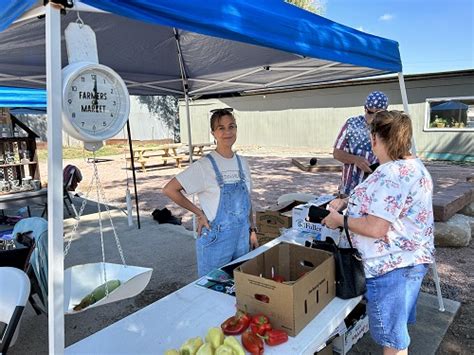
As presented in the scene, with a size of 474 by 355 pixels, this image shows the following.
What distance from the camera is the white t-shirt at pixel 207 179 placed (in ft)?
7.36

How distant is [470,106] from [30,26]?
45.8ft

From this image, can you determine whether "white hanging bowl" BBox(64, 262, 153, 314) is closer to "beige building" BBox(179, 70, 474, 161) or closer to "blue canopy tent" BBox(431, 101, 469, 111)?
"beige building" BBox(179, 70, 474, 161)

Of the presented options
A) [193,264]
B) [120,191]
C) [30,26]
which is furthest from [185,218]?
[30,26]

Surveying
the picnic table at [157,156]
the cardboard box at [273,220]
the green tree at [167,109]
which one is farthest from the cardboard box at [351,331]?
the green tree at [167,109]

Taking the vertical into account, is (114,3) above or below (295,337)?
above

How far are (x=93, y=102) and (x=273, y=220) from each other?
265 cm

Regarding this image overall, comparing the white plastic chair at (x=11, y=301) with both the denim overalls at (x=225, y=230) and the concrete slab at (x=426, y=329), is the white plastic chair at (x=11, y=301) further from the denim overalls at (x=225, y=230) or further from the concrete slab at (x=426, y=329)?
the concrete slab at (x=426, y=329)

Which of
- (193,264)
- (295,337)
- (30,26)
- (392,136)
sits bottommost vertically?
(193,264)

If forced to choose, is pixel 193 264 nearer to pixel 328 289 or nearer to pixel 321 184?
pixel 328 289

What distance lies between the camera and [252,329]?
4.78 ft

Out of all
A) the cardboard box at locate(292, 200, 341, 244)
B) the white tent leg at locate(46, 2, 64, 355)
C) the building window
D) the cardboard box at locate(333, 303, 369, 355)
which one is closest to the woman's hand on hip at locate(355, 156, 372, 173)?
the cardboard box at locate(292, 200, 341, 244)

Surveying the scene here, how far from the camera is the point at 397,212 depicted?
5.21 feet

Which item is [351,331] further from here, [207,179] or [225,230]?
[207,179]

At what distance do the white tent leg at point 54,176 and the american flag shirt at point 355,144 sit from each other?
8.16 ft
